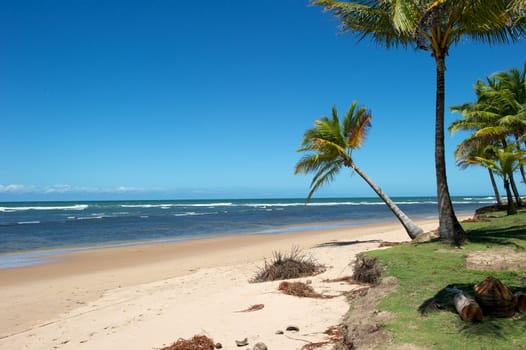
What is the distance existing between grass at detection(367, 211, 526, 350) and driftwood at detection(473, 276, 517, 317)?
0.29 feet

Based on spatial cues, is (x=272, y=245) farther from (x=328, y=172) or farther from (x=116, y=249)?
(x=116, y=249)

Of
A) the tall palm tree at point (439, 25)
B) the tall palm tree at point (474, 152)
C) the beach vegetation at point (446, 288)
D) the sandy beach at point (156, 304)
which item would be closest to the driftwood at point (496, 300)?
the beach vegetation at point (446, 288)

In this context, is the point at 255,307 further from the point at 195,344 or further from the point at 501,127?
the point at 501,127

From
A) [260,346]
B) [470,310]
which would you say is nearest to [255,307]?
[260,346]

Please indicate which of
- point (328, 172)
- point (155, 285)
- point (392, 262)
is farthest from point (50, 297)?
point (328, 172)

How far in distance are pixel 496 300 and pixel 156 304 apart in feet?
19.6

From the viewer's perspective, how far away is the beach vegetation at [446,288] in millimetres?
3695

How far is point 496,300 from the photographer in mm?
4016

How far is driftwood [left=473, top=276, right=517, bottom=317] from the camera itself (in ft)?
13.2

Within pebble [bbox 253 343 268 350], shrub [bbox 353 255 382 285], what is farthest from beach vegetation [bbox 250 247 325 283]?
pebble [bbox 253 343 268 350]

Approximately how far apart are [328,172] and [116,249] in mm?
10032

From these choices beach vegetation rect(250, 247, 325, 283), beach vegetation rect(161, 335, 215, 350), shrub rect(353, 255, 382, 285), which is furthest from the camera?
beach vegetation rect(250, 247, 325, 283)

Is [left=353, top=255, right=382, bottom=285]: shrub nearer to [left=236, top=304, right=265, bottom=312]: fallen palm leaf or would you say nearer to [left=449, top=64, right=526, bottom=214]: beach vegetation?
[left=236, top=304, right=265, bottom=312]: fallen palm leaf

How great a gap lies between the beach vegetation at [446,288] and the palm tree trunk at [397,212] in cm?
337
